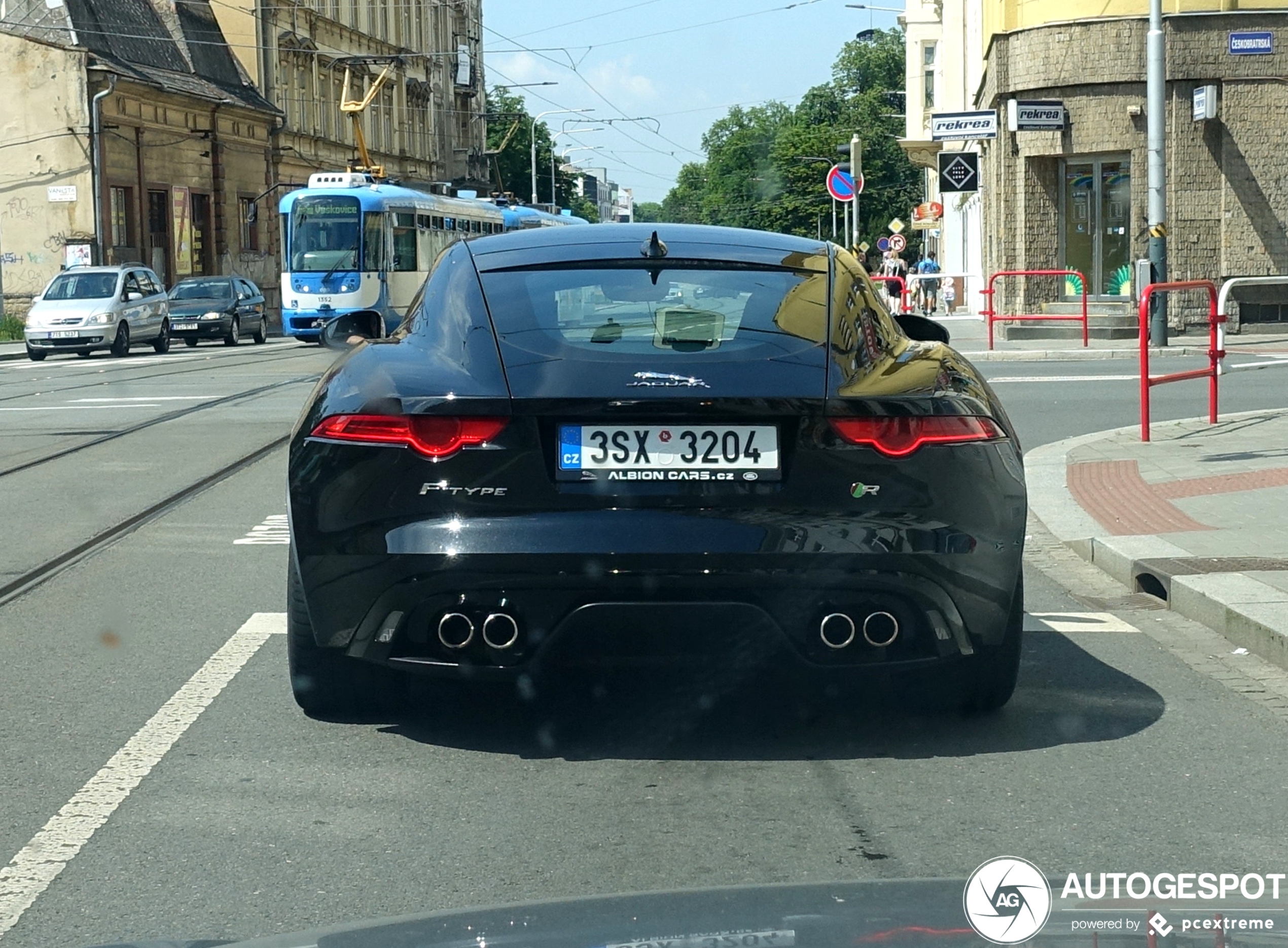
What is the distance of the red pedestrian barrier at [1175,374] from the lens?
12477 mm

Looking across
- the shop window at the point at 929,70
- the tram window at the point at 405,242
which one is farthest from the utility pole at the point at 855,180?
the shop window at the point at 929,70

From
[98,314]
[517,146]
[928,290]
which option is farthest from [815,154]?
[98,314]

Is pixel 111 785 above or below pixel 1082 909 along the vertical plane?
below

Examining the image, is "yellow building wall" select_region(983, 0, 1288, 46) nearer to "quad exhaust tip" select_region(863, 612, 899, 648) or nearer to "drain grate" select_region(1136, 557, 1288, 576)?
"drain grate" select_region(1136, 557, 1288, 576)

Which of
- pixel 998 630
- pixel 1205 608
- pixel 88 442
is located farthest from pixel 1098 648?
pixel 88 442

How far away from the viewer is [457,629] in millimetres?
4809

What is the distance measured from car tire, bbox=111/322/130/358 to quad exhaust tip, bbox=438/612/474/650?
31.1m

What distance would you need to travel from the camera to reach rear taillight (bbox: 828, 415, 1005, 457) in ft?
15.9

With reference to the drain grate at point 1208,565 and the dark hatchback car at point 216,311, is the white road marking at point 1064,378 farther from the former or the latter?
the dark hatchback car at point 216,311

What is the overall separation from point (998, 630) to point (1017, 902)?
267 centimetres

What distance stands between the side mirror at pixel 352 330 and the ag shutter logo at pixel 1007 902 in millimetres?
4331

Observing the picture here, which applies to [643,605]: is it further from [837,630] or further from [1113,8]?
[1113,8]

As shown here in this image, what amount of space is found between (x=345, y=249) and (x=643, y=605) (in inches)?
1240

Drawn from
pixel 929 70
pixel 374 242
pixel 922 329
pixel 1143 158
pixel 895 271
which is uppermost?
pixel 929 70
